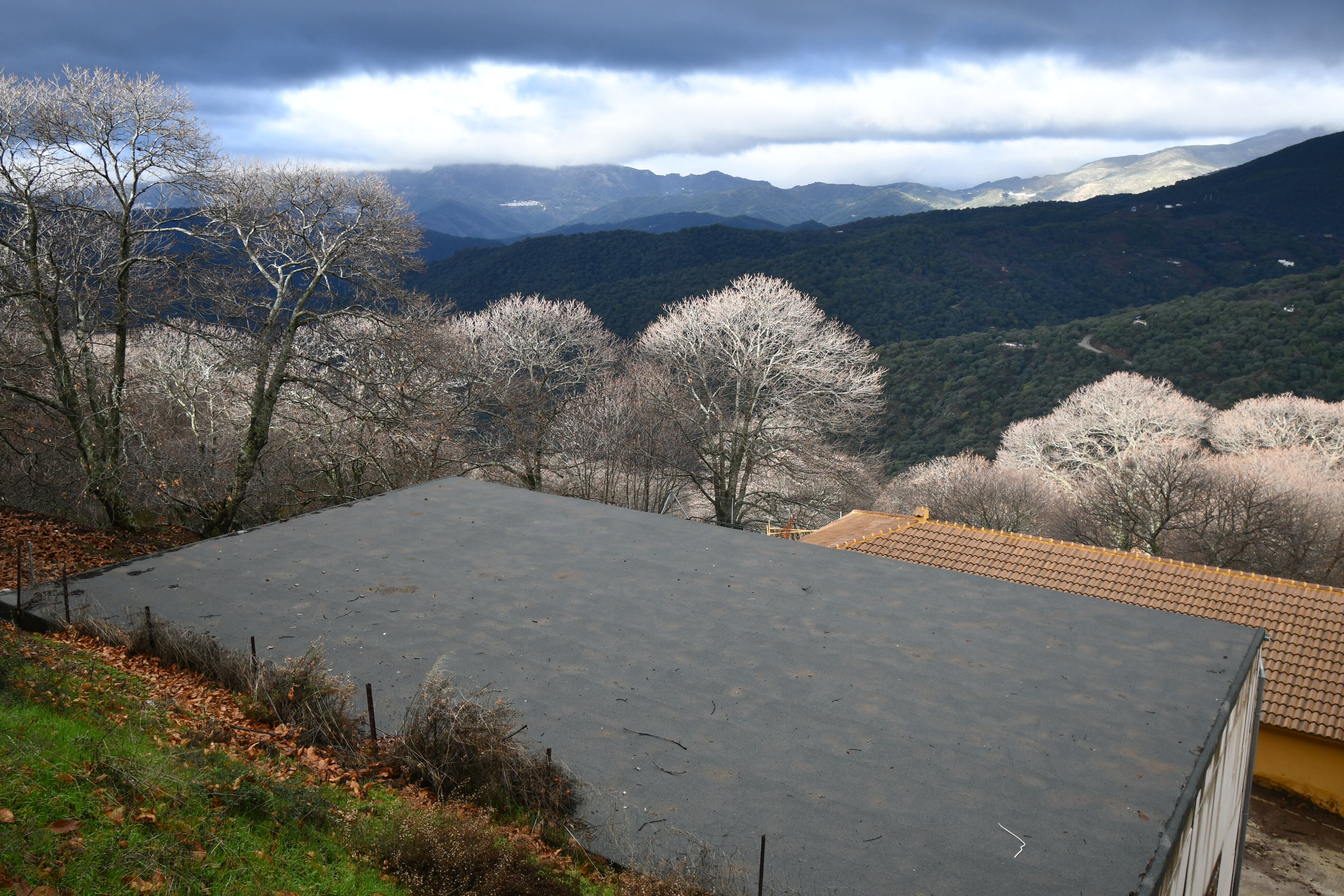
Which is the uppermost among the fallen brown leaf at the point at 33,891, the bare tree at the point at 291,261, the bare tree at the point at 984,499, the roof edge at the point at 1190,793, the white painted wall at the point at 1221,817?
the bare tree at the point at 291,261

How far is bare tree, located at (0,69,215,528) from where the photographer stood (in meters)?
13.2

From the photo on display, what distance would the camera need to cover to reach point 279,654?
6594 mm

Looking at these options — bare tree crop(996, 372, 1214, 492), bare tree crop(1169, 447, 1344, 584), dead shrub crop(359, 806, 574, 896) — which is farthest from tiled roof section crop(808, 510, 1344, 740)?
bare tree crop(996, 372, 1214, 492)

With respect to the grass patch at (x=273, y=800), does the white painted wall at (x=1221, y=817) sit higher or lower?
lower

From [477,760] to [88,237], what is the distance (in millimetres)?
14931

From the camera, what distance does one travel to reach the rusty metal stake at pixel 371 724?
541 centimetres

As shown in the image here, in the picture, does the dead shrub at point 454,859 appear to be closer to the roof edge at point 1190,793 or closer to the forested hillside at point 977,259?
the roof edge at point 1190,793

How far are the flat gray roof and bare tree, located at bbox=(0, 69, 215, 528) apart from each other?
25.5 ft

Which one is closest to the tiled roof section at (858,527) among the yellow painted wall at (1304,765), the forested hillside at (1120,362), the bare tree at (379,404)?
the yellow painted wall at (1304,765)

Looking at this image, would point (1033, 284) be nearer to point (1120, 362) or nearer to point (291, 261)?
point (1120, 362)

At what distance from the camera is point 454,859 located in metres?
4.24

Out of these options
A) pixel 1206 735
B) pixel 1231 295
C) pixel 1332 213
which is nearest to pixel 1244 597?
pixel 1206 735

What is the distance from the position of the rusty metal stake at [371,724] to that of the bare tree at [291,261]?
1150cm

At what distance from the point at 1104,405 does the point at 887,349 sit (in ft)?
61.1
